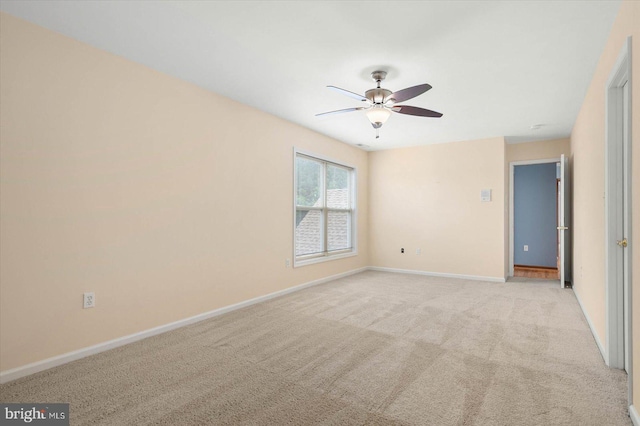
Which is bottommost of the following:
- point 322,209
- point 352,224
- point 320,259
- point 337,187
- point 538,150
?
point 320,259

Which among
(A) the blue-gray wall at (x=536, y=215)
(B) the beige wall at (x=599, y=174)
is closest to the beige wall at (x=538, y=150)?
(A) the blue-gray wall at (x=536, y=215)

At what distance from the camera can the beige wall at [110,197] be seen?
2287mm

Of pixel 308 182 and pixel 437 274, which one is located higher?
pixel 308 182

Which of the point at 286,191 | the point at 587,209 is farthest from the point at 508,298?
the point at 286,191

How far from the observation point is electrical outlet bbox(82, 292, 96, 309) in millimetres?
2605

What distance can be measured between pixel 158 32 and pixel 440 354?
3358mm

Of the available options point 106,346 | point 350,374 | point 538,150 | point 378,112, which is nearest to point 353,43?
point 378,112

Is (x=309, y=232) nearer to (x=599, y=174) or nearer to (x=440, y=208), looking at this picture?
(x=440, y=208)

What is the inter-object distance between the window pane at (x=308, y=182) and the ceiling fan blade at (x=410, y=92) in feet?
7.80

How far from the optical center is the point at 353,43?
262 centimetres

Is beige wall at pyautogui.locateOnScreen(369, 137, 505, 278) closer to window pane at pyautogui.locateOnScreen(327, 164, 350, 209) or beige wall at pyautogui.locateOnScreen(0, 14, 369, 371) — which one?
window pane at pyautogui.locateOnScreen(327, 164, 350, 209)

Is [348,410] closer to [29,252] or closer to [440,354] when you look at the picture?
[440,354]

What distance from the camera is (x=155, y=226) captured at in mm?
3104

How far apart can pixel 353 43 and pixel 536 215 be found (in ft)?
21.2
